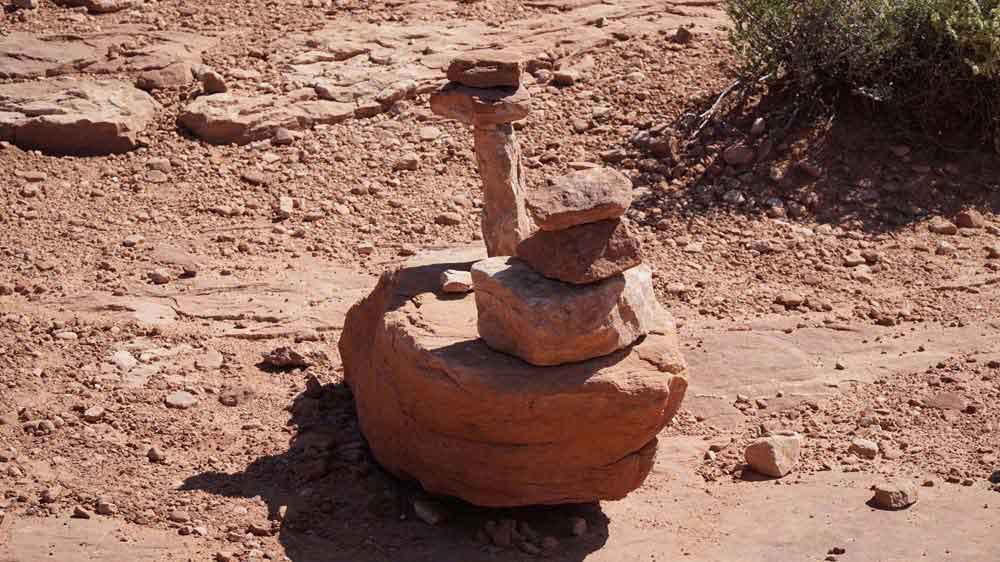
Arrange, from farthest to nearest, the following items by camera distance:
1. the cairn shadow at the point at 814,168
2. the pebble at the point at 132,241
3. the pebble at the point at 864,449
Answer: the cairn shadow at the point at 814,168
the pebble at the point at 132,241
the pebble at the point at 864,449

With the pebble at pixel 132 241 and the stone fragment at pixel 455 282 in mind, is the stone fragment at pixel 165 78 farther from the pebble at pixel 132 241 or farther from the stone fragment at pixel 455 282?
the stone fragment at pixel 455 282

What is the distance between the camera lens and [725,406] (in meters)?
7.66

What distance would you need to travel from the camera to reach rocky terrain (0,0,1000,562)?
6.53 m

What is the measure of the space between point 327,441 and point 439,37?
4.56 m

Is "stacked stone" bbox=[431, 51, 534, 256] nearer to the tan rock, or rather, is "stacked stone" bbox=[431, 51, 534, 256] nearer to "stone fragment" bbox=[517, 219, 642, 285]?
the tan rock

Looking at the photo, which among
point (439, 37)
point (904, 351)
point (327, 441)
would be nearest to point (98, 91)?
point (439, 37)

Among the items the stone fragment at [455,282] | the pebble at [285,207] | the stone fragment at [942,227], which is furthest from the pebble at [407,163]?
the stone fragment at [942,227]

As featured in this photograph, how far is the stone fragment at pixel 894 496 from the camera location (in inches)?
260

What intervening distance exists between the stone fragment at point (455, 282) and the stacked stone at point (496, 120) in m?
0.23

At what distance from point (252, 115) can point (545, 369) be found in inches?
178

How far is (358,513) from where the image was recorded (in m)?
6.59

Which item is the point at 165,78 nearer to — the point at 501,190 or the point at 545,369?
the point at 501,190

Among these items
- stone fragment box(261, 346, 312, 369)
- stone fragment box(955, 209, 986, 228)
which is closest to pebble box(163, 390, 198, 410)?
stone fragment box(261, 346, 312, 369)

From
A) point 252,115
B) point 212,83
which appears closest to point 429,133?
point 252,115
